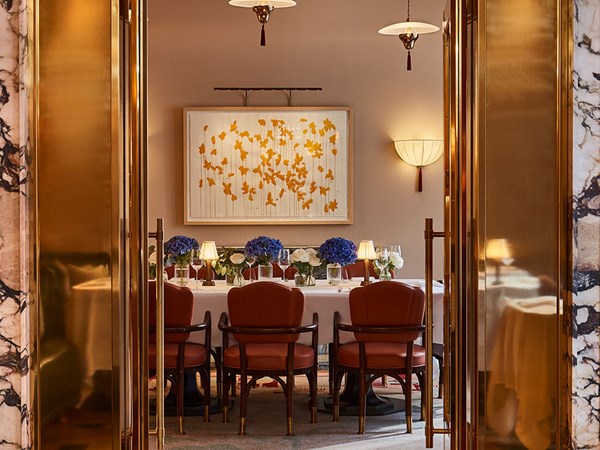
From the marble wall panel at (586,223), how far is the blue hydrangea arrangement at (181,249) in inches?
157

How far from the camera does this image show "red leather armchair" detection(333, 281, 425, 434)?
5.36 metres

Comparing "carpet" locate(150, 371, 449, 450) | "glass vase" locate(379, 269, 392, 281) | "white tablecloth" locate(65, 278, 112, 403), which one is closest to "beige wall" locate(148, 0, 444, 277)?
"glass vase" locate(379, 269, 392, 281)

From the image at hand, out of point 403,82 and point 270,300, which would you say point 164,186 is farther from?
point 270,300

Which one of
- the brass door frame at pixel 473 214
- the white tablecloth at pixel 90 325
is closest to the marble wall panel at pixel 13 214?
the white tablecloth at pixel 90 325

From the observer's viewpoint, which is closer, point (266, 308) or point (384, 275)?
point (266, 308)

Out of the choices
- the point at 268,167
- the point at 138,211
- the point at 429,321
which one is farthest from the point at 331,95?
the point at 138,211

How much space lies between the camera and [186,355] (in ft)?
18.3

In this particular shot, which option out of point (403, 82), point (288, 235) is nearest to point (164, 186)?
point (288, 235)

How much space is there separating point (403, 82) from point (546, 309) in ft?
19.7

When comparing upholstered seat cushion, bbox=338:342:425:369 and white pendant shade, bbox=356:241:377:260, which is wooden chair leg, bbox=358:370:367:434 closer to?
upholstered seat cushion, bbox=338:342:425:369

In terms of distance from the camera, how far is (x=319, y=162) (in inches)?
346

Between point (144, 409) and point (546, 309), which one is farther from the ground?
point (546, 309)

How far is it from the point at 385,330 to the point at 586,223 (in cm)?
256

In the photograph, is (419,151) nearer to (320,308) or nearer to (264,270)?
(264,270)
